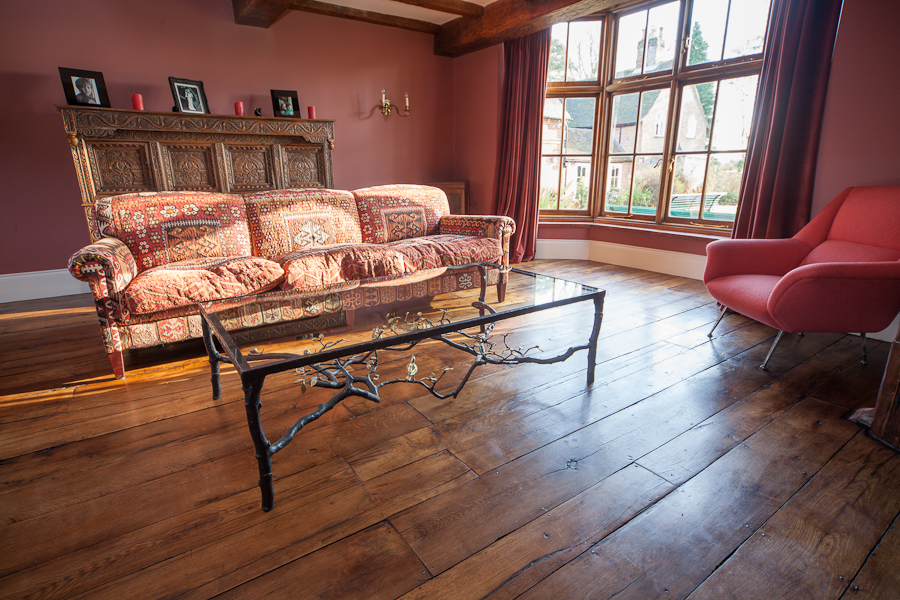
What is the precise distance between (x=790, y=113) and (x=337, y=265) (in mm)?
2875

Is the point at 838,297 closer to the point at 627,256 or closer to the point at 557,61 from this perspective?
the point at 627,256

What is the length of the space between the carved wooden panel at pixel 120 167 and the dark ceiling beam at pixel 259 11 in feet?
4.31

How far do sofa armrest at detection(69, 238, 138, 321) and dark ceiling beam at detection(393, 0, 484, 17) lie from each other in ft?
9.40

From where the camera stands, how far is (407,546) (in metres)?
1.12

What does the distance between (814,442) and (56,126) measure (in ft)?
15.8

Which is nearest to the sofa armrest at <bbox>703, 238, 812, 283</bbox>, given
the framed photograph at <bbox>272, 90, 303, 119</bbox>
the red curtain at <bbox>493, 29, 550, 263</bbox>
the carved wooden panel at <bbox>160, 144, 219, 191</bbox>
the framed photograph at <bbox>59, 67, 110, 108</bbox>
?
the red curtain at <bbox>493, 29, 550, 263</bbox>

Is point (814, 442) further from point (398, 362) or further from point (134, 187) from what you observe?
point (134, 187)

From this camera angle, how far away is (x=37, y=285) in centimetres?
341

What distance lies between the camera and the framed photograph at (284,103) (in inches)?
153

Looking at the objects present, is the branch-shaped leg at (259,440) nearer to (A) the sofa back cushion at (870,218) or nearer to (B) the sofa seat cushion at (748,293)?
(B) the sofa seat cushion at (748,293)

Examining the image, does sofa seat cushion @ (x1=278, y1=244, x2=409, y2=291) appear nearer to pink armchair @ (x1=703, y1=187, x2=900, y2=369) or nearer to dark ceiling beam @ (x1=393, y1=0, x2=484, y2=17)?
pink armchair @ (x1=703, y1=187, x2=900, y2=369)

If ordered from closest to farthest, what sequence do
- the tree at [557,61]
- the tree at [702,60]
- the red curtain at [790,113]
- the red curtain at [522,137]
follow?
the red curtain at [790,113], the tree at [702,60], the red curtain at [522,137], the tree at [557,61]

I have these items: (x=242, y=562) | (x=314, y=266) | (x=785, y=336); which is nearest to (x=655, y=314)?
(x=785, y=336)

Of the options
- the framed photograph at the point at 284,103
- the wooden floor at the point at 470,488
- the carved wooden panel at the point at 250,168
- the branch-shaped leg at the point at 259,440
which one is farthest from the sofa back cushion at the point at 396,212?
the branch-shaped leg at the point at 259,440
